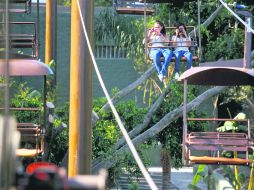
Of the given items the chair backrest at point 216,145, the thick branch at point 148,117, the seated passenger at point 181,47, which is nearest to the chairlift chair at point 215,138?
the chair backrest at point 216,145

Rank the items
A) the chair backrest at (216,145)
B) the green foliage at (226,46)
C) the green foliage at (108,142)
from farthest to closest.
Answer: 1. the green foliage at (226,46)
2. the green foliage at (108,142)
3. the chair backrest at (216,145)

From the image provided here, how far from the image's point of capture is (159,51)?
37.6ft

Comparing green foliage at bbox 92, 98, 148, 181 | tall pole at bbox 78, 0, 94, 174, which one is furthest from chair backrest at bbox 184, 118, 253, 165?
green foliage at bbox 92, 98, 148, 181

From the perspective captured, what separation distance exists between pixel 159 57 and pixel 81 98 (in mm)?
4542

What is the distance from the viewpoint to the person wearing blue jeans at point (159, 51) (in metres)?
11.4

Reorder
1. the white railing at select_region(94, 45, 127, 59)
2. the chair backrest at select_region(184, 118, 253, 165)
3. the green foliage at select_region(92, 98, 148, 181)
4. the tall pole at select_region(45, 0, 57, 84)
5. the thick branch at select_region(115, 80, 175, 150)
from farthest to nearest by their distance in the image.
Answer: the white railing at select_region(94, 45, 127, 59) < the thick branch at select_region(115, 80, 175, 150) < the green foliage at select_region(92, 98, 148, 181) < the tall pole at select_region(45, 0, 57, 84) < the chair backrest at select_region(184, 118, 253, 165)

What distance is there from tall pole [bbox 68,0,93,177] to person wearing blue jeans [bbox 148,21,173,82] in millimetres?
3904

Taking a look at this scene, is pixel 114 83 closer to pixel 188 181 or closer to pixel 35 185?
pixel 188 181

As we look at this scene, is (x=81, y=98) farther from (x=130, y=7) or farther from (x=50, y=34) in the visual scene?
(x=130, y=7)

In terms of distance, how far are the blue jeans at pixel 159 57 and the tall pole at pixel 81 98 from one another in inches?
169

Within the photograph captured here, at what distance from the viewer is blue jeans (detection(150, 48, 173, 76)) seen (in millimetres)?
11352

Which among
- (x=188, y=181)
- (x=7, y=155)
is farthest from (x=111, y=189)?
(x=7, y=155)

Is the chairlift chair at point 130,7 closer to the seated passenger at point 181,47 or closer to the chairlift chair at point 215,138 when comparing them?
the seated passenger at point 181,47

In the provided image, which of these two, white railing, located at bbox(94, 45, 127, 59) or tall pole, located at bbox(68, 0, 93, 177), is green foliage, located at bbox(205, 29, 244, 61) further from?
tall pole, located at bbox(68, 0, 93, 177)
